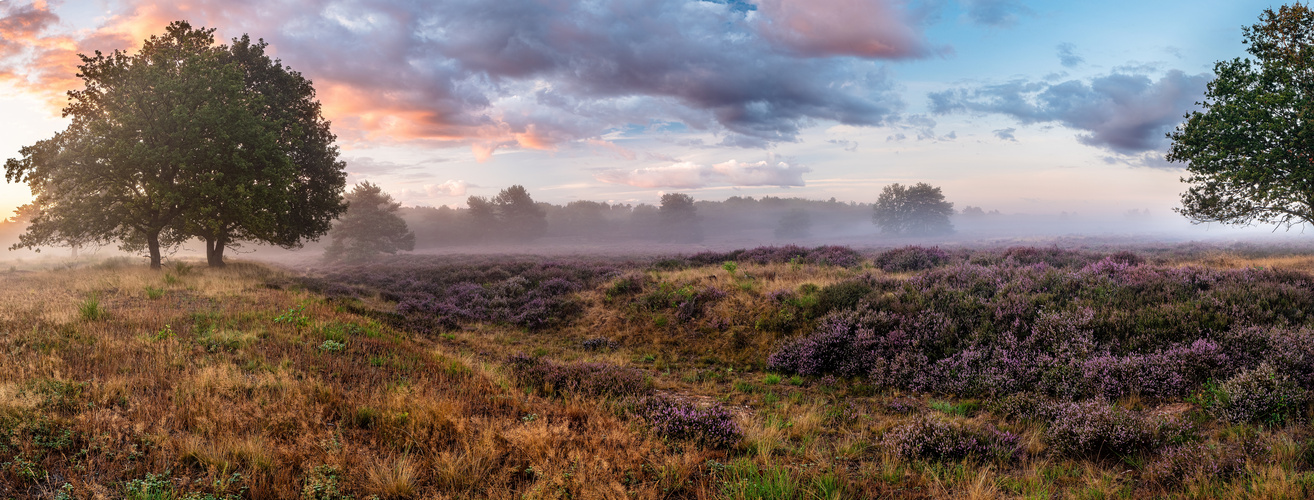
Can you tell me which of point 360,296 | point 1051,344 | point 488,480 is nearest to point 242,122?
point 360,296

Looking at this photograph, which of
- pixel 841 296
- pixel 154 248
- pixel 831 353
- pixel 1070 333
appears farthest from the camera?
pixel 154 248

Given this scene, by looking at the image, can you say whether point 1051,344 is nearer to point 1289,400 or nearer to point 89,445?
point 1289,400

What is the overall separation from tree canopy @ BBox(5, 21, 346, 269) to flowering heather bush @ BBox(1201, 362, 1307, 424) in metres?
27.6

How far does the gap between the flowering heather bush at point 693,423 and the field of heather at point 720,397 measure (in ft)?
0.14

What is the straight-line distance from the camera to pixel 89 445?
14.6 ft

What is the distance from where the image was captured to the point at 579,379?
8.27 metres

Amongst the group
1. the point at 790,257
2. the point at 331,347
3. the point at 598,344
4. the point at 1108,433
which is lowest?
the point at 598,344

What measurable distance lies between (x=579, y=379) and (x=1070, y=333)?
8.28m

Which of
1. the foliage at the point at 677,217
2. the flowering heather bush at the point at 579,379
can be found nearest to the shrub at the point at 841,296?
the flowering heather bush at the point at 579,379

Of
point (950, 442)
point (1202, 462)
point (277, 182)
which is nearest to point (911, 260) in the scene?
point (950, 442)

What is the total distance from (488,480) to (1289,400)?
8.87 m

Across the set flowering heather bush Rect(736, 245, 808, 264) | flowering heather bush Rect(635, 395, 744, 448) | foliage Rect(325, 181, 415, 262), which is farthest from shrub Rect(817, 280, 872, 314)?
foliage Rect(325, 181, 415, 262)

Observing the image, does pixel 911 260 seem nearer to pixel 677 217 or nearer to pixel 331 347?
pixel 331 347

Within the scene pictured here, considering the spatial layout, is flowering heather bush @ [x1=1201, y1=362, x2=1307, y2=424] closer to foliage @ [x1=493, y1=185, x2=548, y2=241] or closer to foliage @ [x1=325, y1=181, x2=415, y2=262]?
foliage @ [x1=325, y1=181, x2=415, y2=262]
